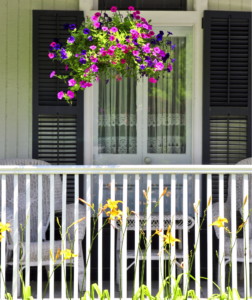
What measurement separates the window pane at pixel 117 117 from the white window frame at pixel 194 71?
0.45ft

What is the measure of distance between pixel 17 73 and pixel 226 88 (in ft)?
7.04

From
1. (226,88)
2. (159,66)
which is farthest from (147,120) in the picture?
(159,66)

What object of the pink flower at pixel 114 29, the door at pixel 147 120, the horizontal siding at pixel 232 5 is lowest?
the door at pixel 147 120

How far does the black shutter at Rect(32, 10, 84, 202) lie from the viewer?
375 centimetres

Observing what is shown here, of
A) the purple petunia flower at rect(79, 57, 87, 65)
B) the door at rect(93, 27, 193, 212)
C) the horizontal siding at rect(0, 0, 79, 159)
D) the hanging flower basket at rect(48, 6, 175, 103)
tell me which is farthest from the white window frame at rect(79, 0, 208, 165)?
the purple petunia flower at rect(79, 57, 87, 65)

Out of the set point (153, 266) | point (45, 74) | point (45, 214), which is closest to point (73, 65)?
point (45, 74)

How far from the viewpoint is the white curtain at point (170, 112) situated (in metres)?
4.03

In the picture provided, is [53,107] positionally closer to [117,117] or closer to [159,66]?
[117,117]

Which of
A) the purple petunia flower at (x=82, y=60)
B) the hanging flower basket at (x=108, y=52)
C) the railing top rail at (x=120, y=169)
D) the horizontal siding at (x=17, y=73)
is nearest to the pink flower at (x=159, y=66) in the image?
the hanging flower basket at (x=108, y=52)

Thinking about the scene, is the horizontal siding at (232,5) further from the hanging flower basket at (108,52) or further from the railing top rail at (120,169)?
the railing top rail at (120,169)

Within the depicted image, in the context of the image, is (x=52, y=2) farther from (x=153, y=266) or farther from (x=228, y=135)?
(x=153, y=266)

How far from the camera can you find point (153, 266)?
387 cm

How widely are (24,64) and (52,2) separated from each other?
698 millimetres

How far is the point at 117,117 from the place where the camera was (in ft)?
13.2
